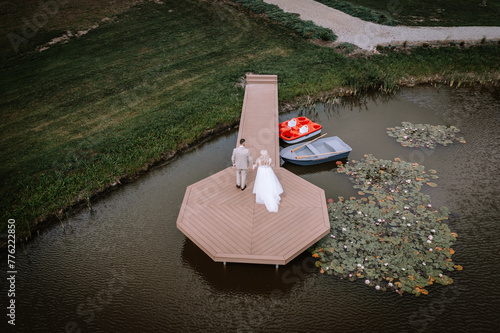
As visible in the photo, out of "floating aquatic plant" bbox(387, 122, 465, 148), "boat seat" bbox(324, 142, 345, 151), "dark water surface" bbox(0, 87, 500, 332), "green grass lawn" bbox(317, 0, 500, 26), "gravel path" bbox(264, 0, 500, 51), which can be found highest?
"green grass lawn" bbox(317, 0, 500, 26)

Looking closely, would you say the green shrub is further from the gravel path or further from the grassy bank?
the grassy bank

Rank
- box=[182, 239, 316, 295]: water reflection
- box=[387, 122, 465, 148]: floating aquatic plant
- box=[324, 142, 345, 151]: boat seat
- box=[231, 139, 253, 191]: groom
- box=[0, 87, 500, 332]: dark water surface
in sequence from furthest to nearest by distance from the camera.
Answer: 1. box=[387, 122, 465, 148]: floating aquatic plant
2. box=[324, 142, 345, 151]: boat seat
3. box=[231, 139, 253, 191]: groom
4. box=[182, 239, 316, 295]: water reflection
5. box=[0, 87, 500, 332]: dark water surface

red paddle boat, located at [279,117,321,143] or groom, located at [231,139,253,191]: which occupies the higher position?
groom, located at [231,139,253,191]

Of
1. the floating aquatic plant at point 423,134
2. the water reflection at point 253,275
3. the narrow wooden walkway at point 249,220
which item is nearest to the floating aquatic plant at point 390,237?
the water reflection at point 253,275

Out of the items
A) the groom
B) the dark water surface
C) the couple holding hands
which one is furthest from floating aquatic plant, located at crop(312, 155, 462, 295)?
the groom

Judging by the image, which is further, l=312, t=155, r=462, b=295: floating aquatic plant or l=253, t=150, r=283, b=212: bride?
l=253, t=150, r=283, b=212: bride

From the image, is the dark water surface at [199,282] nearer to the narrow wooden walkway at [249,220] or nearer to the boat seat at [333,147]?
the narrow wooden walkway at [249,220]

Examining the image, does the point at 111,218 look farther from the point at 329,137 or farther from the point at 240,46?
the point at 240,46

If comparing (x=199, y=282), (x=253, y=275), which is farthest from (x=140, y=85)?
(x=253, y=275)
